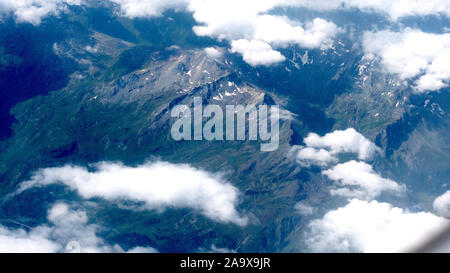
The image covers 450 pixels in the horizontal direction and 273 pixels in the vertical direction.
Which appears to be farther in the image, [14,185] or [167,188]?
[167,188]
